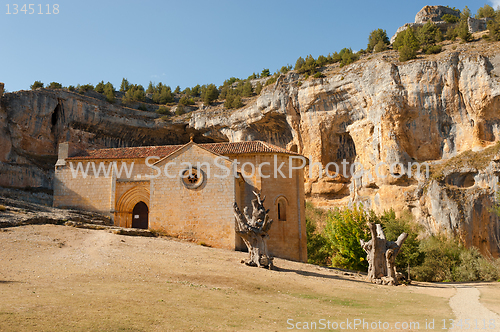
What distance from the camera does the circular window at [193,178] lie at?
23.3m

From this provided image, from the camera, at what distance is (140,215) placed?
2708cm

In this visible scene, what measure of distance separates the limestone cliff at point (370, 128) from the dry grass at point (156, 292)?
20.8 m

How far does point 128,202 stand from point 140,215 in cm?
132

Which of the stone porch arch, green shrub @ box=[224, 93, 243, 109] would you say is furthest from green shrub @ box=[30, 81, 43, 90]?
the stone porch arch

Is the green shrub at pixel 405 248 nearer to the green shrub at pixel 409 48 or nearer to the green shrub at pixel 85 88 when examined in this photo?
the green shrub at pixel 409 48

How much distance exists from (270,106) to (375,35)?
2242 cm

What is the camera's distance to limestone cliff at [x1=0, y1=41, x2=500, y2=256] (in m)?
33.5

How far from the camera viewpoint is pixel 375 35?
55.3 metres

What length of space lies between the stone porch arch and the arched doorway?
467 millimetres

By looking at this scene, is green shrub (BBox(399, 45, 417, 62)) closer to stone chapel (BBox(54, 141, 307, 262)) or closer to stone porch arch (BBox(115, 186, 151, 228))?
stone chapel (BBox(54, 141, 307, 262))

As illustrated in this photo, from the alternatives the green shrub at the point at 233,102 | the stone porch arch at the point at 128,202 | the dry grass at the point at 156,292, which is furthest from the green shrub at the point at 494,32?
the stone porch arch at the point at 128,202

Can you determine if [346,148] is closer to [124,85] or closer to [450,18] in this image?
[450,18]

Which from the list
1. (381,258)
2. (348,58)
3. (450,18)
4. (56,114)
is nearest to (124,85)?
(56,114)

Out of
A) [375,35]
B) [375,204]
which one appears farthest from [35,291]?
[375,35]
